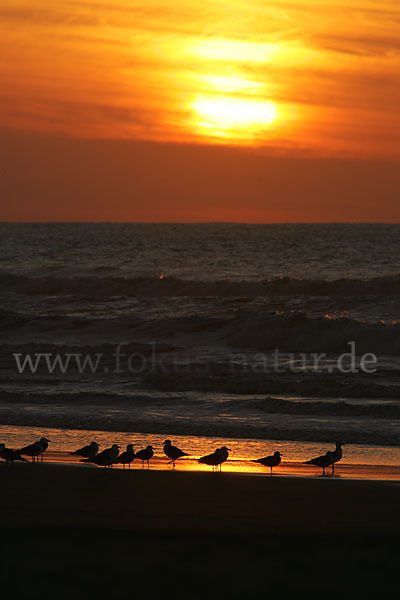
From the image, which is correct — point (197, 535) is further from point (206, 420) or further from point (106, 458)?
point (206, 420)

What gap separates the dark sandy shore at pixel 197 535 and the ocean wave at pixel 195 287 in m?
42.5

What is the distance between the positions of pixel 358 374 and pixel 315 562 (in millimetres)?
18533

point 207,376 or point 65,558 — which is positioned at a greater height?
point 207,376

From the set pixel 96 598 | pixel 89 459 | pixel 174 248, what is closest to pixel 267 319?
pixel 89 459

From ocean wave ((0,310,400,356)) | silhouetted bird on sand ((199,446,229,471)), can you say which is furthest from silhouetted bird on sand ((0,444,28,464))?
ocean wave ((0,310,400,356))

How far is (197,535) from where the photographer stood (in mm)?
8930

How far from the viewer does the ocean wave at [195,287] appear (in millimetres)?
55125

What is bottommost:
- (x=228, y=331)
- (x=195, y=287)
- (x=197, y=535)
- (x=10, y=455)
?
(x=197, y=535)

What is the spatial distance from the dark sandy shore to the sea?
3.77 meters

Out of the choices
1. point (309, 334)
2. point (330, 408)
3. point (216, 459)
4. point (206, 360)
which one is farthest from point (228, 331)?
Answer: point (216, 459)

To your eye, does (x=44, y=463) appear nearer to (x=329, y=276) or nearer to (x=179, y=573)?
(x=179, y=573)

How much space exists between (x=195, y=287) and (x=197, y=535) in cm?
5083

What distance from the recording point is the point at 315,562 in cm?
817

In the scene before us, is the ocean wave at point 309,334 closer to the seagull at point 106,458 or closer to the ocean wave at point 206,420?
the ocean wave at point 206,420
